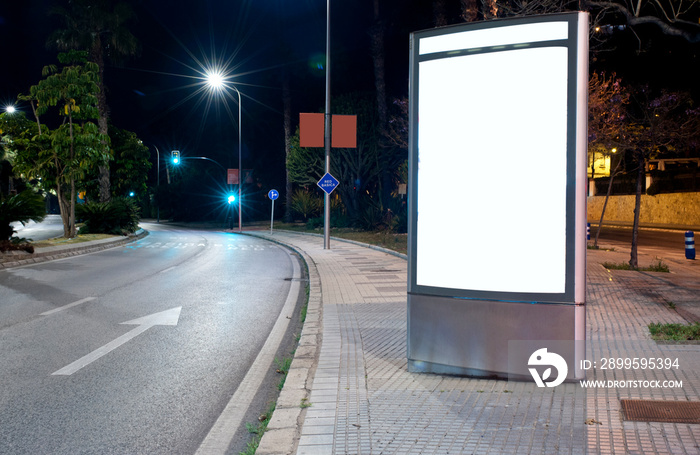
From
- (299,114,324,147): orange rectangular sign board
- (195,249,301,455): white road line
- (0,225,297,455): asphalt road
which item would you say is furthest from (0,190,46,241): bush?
(299,114,324,147): orange rectangular sign board

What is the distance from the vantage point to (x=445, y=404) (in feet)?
14.6

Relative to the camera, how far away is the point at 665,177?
40.8 m

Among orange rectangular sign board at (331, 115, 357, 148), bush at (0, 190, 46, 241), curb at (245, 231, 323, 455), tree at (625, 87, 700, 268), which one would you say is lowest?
curb at (245, 231, 323, 455)

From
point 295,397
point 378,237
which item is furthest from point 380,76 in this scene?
point 295,397

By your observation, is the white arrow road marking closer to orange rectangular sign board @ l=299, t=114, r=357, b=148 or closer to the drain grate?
the drain grate

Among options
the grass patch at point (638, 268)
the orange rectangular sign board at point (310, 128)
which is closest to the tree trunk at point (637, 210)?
the grass patch at point (638, 268)

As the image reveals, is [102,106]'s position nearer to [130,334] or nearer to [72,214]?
[72,214]

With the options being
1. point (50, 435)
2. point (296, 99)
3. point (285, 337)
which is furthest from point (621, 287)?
point (296, 99)

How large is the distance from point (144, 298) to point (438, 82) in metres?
7.59

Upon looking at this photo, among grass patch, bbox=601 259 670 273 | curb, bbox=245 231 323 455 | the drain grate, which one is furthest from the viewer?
grass patch, bbox=601 259 670 273

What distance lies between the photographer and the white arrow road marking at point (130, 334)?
19.7 ft

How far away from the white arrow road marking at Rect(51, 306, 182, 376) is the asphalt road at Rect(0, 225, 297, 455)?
1 cm

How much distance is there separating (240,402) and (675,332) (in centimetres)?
497

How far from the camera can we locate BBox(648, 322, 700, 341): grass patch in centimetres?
655
